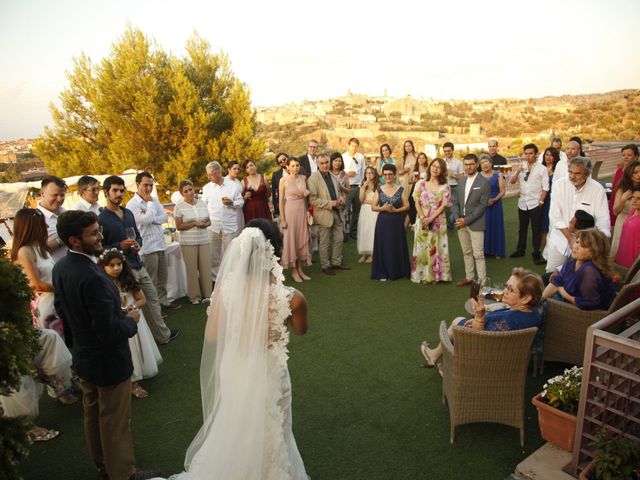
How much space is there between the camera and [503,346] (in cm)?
281

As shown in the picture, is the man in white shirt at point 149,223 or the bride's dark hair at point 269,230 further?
the man in white shirt at point 149,223

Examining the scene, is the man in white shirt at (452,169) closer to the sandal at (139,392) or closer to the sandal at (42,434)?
the sandal at (139,392)

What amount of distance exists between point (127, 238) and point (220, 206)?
2.15 meters

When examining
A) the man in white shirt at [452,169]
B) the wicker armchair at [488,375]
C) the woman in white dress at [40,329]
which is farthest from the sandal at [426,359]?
the man in white shirt at [452,169]

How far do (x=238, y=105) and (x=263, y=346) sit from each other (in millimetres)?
16666

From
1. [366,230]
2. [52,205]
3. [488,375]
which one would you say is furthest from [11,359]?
[366,230]

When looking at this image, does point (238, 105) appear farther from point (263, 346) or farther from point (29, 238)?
point (263, 346)

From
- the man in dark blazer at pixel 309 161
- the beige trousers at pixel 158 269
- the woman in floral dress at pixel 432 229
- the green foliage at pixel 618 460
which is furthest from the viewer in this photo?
the man in dark blazer at pixel 309 161

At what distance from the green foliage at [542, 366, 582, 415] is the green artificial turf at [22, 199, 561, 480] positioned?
0.46 m

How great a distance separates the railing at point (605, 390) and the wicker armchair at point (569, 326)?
1.04m

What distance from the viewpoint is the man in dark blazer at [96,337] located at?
244 cm

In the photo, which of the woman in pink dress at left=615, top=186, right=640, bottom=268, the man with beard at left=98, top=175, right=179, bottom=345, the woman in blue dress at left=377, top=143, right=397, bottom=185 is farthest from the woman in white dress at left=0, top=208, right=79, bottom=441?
the woman in blue dress at left=377, top=143, right=397, bottom=185

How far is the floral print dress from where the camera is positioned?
20.2 feet

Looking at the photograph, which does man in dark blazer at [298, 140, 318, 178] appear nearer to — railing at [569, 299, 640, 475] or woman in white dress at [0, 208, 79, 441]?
woman in white dress at [0, 208, 79, 441]
